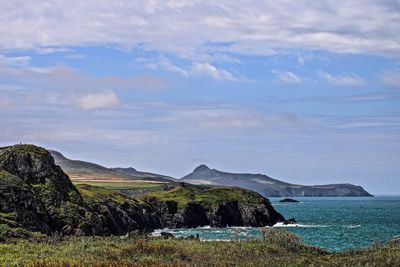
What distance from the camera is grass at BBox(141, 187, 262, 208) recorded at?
174 metres

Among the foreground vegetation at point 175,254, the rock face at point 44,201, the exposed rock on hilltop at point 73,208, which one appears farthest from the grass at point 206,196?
the foreground vegetation at point 175,254

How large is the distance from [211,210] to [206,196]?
12.0 meters

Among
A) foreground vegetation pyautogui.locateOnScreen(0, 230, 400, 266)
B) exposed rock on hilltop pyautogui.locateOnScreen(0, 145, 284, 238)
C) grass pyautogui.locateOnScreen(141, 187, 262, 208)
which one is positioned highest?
grass pyautogui.locateOnScreen(141, 187, 262, 208)

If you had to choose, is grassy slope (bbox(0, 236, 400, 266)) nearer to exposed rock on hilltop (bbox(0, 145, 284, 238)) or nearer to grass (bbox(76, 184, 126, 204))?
exposed rock on hilltop (bbox(0, 145, 284, 238))

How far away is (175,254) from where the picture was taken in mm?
60000

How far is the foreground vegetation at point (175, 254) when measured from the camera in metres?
53.3

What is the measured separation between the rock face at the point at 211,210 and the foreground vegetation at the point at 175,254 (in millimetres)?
Answer: 89497

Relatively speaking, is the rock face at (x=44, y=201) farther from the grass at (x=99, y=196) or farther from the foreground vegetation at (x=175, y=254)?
the foreground vegetation at (x=175, y=254)

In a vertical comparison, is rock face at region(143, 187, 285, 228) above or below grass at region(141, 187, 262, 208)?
below

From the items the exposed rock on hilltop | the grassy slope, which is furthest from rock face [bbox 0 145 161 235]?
the grassy slope

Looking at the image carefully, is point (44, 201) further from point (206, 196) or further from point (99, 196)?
point (206, 196)

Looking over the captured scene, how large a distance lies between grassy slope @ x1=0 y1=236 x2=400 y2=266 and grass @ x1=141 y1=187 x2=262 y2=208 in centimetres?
9933

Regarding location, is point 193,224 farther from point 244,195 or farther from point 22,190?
point 22,190

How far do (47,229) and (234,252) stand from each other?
37691 millimetres
